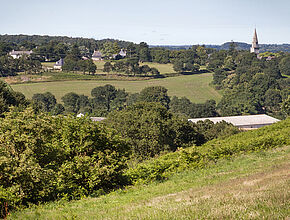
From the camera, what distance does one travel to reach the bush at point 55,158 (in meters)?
11.6

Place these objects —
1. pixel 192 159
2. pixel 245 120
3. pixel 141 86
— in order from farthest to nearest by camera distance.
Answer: pixel 141 86 < pixel 245 120 < pixel 192 159

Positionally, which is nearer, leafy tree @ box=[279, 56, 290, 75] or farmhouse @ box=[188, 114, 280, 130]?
farmhouse @ box=[188, 114, 280, 130]

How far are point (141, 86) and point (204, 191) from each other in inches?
3724

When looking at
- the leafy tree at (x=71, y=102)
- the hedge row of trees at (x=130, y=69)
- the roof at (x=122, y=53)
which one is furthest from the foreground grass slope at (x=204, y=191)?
the roof at (x=122, y=53)

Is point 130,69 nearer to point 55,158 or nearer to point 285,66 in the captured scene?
point 285,66

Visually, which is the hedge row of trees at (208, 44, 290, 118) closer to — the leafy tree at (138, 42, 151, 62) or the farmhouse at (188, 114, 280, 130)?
the farmhouse at (188, 114, 280, 130)

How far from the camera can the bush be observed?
38.2ft

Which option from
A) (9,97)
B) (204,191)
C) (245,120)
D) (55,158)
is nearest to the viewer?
(204,191)

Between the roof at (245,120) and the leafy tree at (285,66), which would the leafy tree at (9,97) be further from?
the leafy tree at (285,66)

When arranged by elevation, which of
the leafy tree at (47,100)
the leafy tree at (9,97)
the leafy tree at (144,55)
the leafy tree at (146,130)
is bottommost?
the leafy tree at (47,100)

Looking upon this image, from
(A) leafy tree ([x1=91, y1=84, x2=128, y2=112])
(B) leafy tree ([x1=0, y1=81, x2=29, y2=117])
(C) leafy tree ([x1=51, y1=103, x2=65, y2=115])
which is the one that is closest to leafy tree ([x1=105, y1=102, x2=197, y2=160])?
(B) leafy tree ([x1=0, y1=81, x2=29, y2=117])

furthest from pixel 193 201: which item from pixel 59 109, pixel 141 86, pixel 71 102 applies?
pixel 141 86

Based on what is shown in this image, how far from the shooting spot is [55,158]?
14.0 meters

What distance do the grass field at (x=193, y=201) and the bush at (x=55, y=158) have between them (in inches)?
29.3
